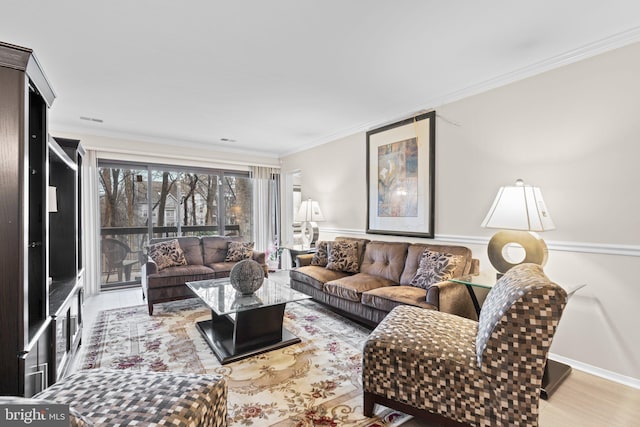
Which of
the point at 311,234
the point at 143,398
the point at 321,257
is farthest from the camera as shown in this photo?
the point at 311,234

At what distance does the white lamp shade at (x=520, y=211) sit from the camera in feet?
7.24

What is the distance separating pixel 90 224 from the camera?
14.9 feet

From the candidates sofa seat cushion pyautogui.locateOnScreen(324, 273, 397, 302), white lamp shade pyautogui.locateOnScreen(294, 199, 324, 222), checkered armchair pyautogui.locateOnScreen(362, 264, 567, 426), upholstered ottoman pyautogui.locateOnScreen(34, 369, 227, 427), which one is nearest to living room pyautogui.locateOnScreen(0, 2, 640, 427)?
sofa seat cushion pyautogui.locateOnScreen(324, 273, 397, 302)

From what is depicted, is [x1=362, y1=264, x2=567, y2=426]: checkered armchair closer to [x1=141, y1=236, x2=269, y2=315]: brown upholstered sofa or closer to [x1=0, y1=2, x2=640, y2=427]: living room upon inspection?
[x1=0, y1=2, x2=640, y2=427]: living room

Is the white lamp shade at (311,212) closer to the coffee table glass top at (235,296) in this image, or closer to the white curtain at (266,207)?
the white curtain at (266,207)

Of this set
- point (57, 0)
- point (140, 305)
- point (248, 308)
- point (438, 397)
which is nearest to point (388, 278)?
point (248, 308)

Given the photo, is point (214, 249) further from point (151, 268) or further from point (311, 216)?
point (311, 216)

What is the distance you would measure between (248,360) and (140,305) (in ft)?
7.67

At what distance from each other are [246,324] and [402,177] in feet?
7.97

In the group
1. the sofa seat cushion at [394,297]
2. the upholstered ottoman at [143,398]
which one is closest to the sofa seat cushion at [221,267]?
the sofa seat cushion at [394,297]

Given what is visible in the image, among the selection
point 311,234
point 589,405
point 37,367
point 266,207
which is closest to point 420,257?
point 589,405

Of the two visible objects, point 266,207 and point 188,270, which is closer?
point 188,270

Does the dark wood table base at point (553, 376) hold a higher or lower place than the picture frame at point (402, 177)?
lower

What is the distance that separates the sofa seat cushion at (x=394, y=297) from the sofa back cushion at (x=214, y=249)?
2648 mm
